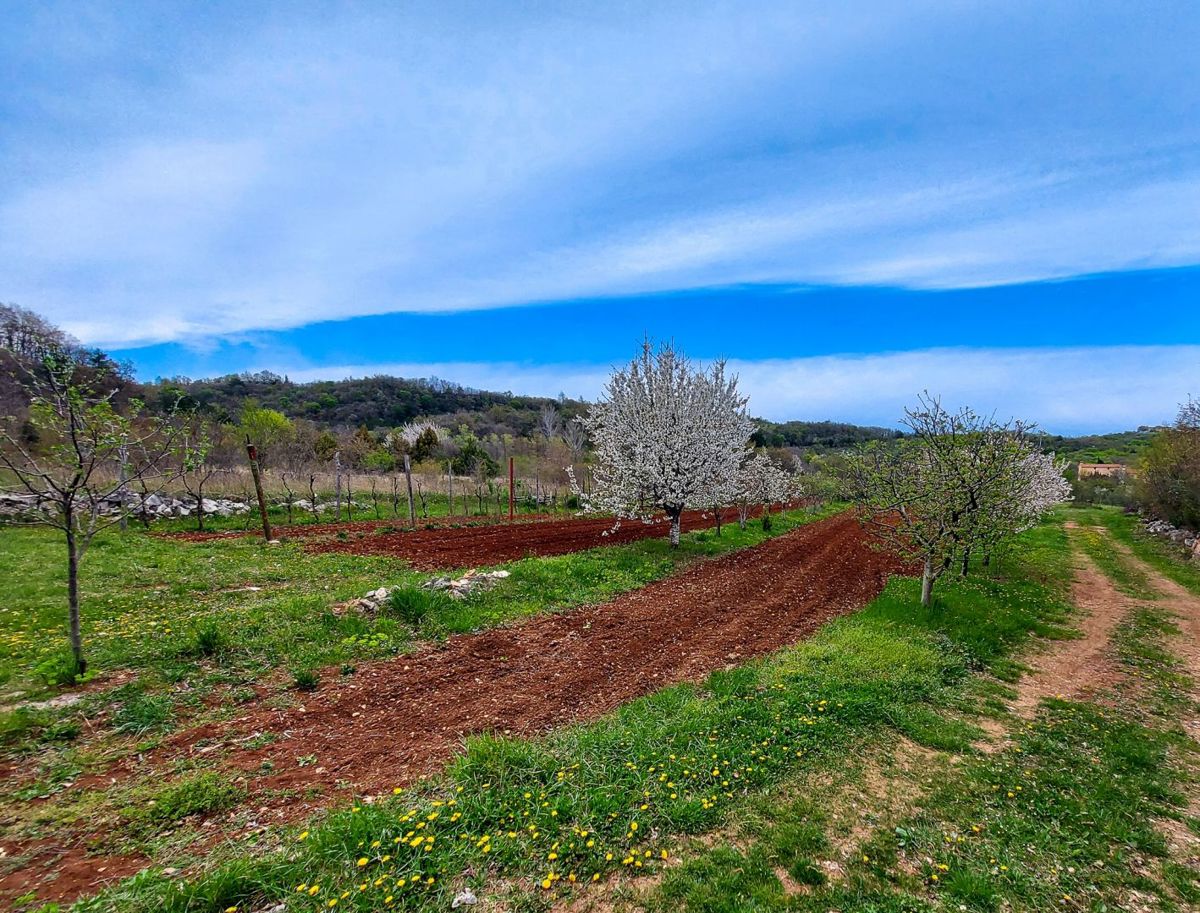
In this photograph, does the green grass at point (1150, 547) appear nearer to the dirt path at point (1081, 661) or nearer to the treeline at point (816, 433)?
the dirt path at point (1081, 661)

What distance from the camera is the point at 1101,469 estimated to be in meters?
63.2

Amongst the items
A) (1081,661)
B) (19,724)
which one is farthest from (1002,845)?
(19,724)

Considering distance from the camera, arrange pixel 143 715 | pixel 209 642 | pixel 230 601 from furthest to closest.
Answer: pixel 230 601 → pixel 209 642 → pixel 143 715

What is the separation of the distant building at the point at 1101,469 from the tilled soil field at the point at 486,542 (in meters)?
67.7

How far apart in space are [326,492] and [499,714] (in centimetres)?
2566

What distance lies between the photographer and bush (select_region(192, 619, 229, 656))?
729cm

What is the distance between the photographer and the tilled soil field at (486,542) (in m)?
15.2

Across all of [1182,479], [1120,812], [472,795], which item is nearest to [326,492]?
[472,795]

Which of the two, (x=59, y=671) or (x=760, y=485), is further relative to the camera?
(x=760, y=485)

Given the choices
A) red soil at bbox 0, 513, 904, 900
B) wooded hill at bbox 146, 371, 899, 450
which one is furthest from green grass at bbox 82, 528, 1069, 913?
wooded hill at bbox 146, 371, 899, 450

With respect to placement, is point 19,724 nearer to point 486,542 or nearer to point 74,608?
point 74,608

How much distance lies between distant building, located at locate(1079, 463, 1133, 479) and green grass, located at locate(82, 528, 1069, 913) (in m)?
74.7

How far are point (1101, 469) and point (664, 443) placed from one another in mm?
78739

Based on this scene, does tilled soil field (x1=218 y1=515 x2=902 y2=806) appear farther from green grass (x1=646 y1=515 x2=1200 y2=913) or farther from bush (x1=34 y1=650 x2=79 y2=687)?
green grass (x1=646 y1=515 x2=1200 y2=913)
